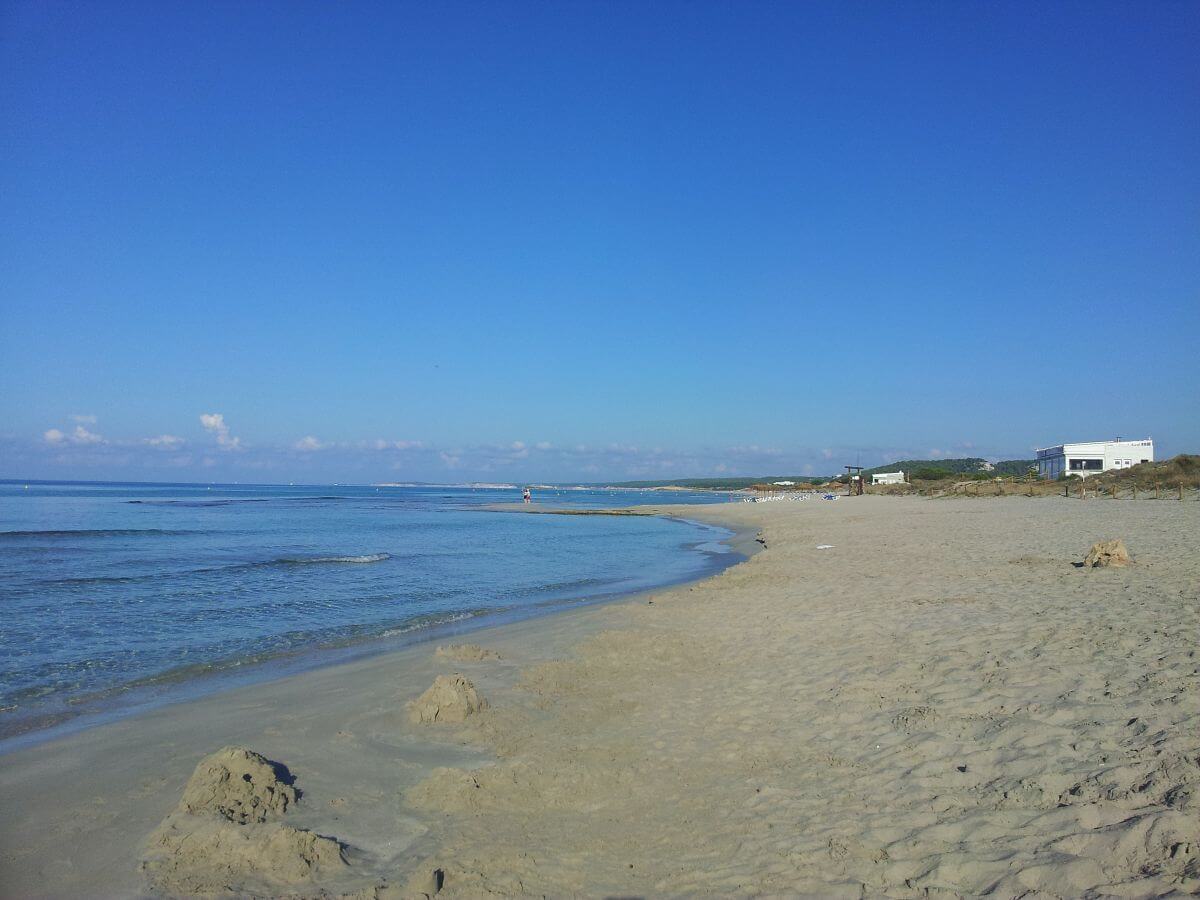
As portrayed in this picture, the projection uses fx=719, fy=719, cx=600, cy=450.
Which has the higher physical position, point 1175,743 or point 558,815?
point 1175,743

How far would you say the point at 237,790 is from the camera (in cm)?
528

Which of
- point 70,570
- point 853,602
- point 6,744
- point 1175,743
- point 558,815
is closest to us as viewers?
point 1175,743

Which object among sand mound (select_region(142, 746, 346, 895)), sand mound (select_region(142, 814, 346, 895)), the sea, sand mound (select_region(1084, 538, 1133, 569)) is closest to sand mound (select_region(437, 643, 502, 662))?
the sea

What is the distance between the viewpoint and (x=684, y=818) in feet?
16.5

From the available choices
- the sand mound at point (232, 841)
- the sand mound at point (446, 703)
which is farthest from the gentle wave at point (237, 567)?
the sand mound at point (232, 841)

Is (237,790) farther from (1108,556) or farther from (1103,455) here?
(1103,455)

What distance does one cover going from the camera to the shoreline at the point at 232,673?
7.71 m

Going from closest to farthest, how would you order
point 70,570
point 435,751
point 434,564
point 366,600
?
1. point 435,751
2. point 366,600
3. point 70,570
4. point 434,564

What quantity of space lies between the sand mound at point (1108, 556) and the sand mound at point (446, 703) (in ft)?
38.0

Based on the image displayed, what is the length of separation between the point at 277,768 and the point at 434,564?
56.4 feet

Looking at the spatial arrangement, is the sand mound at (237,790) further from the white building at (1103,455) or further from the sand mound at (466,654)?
the white building at (1103,455)

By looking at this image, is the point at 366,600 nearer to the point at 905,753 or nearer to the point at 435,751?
the point at 435,751

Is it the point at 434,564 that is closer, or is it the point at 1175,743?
the point at 1175,743

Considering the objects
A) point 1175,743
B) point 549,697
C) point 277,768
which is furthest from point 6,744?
point 1175,743
